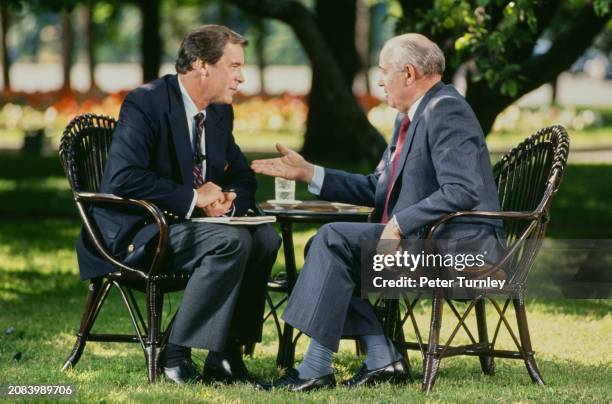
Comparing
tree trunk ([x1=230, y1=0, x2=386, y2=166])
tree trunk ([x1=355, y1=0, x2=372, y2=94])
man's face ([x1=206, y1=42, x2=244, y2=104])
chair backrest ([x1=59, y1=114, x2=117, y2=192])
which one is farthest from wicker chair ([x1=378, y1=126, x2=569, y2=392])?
tree trunk ([x1=355, y1=0, x2=372, y2=94])

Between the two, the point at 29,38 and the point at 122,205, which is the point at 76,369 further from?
the point at 29,38

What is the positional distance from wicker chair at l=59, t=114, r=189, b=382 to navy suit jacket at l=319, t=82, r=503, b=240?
113cm

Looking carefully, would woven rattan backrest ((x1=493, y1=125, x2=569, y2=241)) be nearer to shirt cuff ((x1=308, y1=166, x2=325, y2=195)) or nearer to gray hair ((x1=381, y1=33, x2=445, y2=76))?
gray hair ((x1=381, y1=33, x2=445, y2=76))

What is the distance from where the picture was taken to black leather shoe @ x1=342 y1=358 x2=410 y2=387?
5590mm

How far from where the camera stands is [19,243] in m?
11.9

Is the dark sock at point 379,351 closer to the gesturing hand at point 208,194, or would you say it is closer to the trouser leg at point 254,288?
the trouser leg at point 254,288

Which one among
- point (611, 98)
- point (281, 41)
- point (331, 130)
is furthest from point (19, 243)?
point (281, 41)

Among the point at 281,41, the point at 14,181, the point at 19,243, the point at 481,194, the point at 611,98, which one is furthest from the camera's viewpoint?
the point at 281,41

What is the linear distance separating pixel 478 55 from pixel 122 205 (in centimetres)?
481

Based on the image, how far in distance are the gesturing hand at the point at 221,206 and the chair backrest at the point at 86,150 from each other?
2.26 feet

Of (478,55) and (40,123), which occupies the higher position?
(478,55)

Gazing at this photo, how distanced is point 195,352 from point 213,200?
1347mm

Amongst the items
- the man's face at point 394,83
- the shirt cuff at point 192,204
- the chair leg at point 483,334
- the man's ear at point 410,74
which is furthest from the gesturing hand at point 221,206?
the chair leg at point 483,334

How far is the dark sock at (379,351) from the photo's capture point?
561 centimetres
